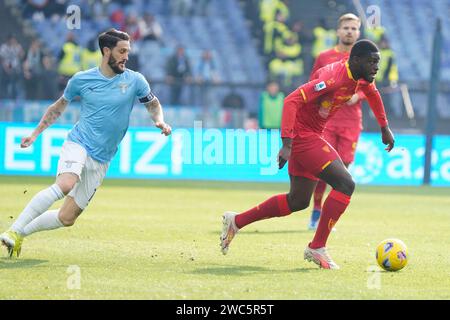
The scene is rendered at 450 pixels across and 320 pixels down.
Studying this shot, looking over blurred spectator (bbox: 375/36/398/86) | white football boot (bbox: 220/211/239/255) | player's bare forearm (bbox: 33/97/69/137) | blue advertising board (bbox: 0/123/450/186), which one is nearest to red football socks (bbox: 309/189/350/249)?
white football boot (bbox: 220/211/239/255)

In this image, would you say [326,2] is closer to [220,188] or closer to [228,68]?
[228,68]

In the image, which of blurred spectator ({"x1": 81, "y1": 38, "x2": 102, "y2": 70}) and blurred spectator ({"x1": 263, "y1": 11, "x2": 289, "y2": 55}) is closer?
blurred spectator ({"x1": 81, "y1": 38, "x2": 102, "y2": 70})

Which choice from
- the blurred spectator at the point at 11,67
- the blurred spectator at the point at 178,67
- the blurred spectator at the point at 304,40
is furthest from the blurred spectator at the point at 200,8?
the blurred spectator at the point at 11,67

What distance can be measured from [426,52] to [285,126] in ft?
74.6

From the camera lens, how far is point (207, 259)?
995 cm

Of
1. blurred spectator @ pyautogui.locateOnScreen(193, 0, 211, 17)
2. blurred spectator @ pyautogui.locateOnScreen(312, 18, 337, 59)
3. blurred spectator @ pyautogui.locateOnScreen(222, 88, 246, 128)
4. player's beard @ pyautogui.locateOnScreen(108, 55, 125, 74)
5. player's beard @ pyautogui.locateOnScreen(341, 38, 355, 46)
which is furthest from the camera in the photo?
blurred spectator @ pyautogui.locateOnScreen(193, 0, 211, 17)

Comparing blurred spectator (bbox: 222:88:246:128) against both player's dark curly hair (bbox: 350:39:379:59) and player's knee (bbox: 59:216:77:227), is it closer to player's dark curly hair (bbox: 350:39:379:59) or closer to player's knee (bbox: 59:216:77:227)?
player's knee (bbox: 59:216:77:227)

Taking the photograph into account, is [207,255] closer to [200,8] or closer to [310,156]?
[310,156]

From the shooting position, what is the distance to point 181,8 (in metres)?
30.0

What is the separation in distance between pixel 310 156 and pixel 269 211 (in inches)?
Answer: 28.4

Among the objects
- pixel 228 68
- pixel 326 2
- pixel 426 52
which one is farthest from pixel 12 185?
pixel 426 52

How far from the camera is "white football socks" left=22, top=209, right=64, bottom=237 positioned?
962cm

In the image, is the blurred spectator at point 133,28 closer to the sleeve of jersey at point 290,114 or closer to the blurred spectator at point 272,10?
the blurred spectator at point 272,10

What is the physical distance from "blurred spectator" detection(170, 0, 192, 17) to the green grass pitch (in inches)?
508
